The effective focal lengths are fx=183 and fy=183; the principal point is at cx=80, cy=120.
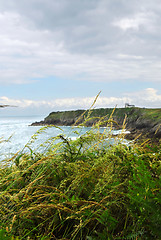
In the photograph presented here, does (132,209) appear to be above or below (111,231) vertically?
above

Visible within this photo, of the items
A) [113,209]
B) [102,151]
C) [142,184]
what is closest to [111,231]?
[113,209]

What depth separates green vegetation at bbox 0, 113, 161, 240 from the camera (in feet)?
4.56

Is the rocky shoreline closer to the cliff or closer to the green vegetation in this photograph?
the cliff

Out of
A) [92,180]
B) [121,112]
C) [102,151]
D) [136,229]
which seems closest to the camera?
[136,229]

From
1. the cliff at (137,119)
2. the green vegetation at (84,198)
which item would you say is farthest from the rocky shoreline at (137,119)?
the green vegetation at (84,198)

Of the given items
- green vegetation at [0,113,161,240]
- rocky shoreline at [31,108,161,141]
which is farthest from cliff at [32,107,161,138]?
green vegetation at [0,113,161,240]

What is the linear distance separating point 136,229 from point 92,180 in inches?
25.6

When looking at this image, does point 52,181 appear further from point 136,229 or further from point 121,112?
point 121,112

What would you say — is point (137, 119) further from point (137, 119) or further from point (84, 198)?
point (84, 198)

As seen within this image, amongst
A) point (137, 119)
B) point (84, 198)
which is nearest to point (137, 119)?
point (137, 119)

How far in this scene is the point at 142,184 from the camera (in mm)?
1548

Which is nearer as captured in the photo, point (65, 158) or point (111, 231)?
point (111, 231)

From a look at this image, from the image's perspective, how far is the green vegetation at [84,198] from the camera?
139 cm

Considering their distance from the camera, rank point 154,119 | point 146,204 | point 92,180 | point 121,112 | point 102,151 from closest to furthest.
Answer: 1. point 146,204
2. point 92,180
3. point 102,151
4. point 154,119
5. point 121,112
